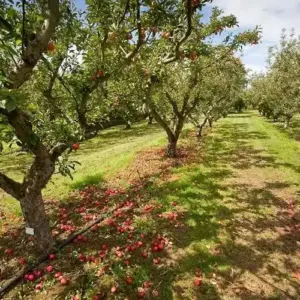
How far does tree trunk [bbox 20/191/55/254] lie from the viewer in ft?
22.8

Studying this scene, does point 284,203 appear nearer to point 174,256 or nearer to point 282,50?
point 174,256

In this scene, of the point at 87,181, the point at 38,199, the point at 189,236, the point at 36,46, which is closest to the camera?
the point at 36,46

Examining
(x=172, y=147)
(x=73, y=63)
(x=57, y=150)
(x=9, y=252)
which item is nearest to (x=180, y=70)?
(x=172, y=147)

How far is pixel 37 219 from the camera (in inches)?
282

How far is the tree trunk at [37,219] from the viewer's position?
694 cm

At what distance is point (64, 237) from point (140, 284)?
10.1 ft

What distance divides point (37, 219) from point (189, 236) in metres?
4.04

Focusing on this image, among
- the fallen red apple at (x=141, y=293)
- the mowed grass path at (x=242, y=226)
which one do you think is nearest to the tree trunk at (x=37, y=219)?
the fallen red apple at (x=141, y=293)

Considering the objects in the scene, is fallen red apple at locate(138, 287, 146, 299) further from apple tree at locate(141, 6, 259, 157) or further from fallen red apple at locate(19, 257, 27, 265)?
apple tree at locate(141, 6, 259, 157)

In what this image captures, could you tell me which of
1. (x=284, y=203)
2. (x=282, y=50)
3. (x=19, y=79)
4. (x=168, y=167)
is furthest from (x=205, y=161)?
(x=282, y=50)

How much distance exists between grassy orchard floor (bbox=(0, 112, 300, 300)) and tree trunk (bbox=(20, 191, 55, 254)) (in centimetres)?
47

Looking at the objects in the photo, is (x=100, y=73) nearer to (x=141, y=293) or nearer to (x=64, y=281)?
(x=64, y=281)

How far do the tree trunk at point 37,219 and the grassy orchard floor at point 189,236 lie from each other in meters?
0.47

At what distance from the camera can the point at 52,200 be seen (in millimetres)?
11727
